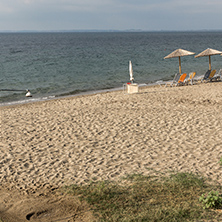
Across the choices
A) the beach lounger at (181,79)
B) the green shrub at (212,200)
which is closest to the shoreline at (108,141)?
the green shrub at (212,200)

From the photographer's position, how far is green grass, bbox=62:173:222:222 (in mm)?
4445

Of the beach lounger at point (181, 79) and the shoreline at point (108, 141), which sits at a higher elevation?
the beach lounger at point (181, 79)

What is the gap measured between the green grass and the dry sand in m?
0.33

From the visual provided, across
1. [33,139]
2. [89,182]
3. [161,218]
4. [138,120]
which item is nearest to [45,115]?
[33,139]

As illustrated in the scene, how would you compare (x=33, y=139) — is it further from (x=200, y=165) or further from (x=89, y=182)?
(x=200, y=165)

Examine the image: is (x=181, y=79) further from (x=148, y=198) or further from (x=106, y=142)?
(x=148, y=198)

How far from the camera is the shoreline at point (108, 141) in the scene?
19.5 feet

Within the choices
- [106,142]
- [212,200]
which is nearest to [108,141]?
[106,142]

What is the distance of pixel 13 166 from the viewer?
250 inches

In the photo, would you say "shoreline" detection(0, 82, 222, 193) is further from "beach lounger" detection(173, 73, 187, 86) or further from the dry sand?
"beach lounger" detection(173, 73, 187, 86)

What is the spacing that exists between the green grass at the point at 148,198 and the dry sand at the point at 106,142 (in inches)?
12.9

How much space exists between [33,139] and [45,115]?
2540 mm

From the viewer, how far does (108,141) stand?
765cm

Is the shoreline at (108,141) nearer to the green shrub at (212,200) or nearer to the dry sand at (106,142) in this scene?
the dry sand at (106,142)
